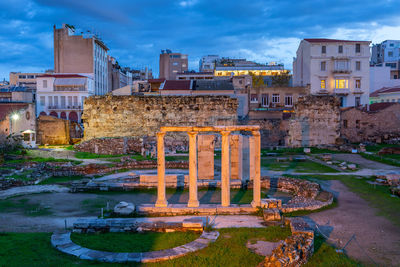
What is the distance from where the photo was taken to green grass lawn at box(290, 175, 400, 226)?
1104 centimetres

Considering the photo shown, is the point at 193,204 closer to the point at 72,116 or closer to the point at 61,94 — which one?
the point at 72,116

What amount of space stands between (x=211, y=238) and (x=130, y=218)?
293cm

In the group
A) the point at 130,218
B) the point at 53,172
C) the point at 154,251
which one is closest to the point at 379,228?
the point at 154,251

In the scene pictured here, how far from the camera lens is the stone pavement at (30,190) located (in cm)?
1389

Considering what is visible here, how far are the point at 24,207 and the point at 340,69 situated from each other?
1769 inches

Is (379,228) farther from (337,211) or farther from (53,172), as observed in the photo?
(53,172)

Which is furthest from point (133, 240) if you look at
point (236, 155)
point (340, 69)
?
point (340, 69)

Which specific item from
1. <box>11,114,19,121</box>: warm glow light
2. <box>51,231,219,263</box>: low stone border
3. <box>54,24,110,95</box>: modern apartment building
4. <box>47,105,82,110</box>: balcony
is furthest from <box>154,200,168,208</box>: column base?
<box>54,24,110,95</box>: modern apartment building

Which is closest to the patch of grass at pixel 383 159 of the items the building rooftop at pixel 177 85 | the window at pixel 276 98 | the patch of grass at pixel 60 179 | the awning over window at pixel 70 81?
the patch of grass at pixel 60 179

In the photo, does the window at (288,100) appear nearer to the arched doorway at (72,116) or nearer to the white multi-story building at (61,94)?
the white multi-story building at (61,94)

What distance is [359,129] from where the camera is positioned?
1331 inches

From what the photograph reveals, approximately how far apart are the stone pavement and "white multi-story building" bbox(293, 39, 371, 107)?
129ft

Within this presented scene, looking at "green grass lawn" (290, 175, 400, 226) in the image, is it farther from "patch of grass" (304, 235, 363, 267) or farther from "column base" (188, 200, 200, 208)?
"column base" (188, 200, 200, 208)

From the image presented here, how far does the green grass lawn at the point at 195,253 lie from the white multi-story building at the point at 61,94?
47.0m
